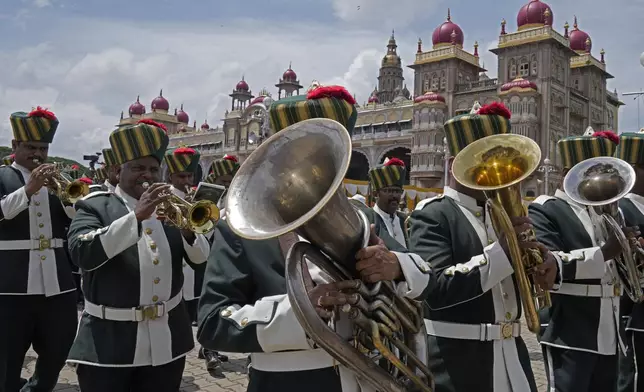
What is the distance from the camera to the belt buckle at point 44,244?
15.4 feet

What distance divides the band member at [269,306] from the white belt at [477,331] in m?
1.01

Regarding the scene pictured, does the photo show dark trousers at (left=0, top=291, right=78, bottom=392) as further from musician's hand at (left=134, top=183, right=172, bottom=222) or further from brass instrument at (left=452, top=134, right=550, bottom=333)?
brass instrument at (left=452, top=134, right=550, bottom=333)

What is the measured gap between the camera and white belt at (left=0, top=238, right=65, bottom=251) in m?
4.63

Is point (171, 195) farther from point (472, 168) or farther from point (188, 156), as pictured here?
point (188, 156)

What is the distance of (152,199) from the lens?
3.07m

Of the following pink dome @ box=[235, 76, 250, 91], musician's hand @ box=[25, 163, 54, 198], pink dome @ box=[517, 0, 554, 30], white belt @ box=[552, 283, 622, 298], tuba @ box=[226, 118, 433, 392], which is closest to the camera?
tuba @ box=[226, 118, 433, 392]

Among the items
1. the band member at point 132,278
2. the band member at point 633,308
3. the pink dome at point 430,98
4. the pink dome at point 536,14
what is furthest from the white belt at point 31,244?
the pink dome at point 536,14

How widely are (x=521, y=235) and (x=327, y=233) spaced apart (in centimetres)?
135

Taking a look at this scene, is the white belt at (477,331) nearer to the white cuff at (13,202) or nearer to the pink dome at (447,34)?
the white cuff at (13,202)

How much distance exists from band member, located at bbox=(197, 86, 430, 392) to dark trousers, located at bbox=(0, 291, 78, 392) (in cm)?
285

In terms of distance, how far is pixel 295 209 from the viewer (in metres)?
1.98

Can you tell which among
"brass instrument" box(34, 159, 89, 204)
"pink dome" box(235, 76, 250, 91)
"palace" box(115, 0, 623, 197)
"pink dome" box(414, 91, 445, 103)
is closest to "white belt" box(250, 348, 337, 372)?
"brass instrument" box(34, 159, 89, 204)

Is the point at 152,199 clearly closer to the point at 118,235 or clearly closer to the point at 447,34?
the point at 118,235

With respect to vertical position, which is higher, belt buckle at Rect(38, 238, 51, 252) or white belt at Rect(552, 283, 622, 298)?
belt buckle at Rect(38, 238, 51, 252)
